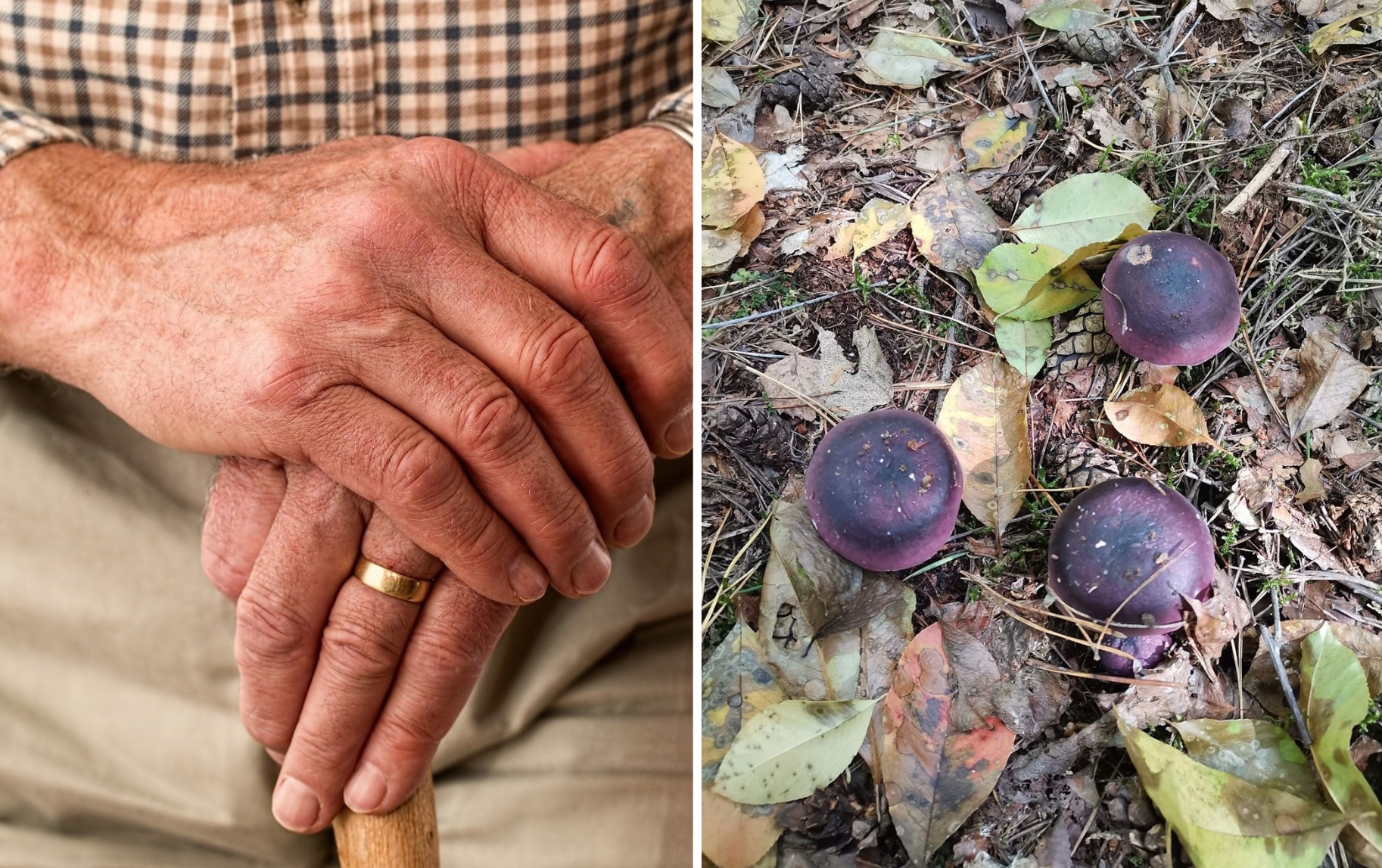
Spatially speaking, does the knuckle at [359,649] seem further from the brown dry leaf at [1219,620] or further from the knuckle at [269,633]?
the brown dry leaf at [1219,620]

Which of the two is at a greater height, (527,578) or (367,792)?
(527,578)

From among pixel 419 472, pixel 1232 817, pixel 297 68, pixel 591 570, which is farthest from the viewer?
pixel 297 68

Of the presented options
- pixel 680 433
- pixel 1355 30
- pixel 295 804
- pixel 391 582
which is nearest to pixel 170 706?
pixel 295 804

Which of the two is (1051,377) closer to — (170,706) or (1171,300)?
(1171,300)

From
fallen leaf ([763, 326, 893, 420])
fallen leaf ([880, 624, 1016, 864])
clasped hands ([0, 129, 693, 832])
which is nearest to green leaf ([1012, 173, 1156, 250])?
fallen leaf ([763, 326, 893, 420])

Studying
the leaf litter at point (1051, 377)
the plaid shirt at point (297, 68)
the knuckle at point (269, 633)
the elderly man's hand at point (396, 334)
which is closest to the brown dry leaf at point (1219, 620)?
the leaf litter at point (1051, 377)

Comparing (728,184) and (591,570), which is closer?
(728,184)

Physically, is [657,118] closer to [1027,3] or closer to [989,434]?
[1027,3]

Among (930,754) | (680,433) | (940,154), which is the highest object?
(940,154)
